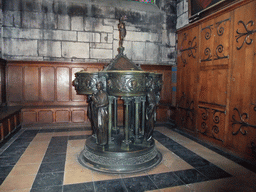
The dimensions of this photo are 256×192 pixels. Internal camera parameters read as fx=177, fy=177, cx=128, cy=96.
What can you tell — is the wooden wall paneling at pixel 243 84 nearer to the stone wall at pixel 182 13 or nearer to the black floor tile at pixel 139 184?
the black floor tile at pixel 139 184

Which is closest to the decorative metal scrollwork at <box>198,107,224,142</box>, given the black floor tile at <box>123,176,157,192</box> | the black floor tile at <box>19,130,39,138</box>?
the black floor tile at <box>123,176,157,192</box>

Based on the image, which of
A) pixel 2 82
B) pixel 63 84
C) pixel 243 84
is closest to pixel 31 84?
pixel 2 82

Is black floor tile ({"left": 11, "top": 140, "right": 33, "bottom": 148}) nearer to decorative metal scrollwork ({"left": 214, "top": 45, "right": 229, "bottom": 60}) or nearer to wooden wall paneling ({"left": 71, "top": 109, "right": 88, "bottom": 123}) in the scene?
wooden wall paneling ({"left": 71, "top": 109, "right": 88, "bottom": 123})

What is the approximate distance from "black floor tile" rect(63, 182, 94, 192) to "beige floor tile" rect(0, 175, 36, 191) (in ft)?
1.63

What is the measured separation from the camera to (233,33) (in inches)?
138

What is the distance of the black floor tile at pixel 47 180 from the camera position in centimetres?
233

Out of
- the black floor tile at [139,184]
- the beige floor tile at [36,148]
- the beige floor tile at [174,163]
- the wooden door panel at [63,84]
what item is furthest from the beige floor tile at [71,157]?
the wooden door panel at [63,84]

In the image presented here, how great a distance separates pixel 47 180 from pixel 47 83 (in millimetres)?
3660

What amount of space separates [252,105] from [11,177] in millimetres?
4016

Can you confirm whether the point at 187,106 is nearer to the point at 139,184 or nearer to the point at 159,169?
the point at 159,169

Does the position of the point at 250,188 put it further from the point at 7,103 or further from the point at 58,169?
the point at 7,103

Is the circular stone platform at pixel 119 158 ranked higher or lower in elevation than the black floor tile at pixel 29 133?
higher

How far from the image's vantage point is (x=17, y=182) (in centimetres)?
238

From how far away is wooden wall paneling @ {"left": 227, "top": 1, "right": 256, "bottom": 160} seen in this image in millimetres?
3107
